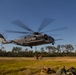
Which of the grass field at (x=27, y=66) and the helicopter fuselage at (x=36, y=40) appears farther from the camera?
the helicopter fuselage at (x=36, y=40)

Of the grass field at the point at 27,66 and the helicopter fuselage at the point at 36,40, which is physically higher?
the helicopter fuselage at the point at 36,40

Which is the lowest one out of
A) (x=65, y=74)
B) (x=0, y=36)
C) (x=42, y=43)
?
(x=65, y=74)

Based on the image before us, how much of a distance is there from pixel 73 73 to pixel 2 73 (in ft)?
38.6

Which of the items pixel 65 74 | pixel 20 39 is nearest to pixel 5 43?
pixel 20 39

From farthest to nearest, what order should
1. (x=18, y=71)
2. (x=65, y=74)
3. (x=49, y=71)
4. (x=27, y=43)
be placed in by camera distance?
1. (x=27, y=43)
2. (x=18, y=71)
3. (x=49, y=71)
4. (x=65, y=74)

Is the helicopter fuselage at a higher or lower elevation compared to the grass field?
higher

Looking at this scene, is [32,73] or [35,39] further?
[35,39]

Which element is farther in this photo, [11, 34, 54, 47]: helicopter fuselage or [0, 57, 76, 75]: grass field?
[11, 34, 54, 47]: helicopter fuselage

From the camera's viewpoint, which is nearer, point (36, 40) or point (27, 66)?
point (36, 40)

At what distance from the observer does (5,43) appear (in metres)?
52.5

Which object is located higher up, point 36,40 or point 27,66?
point 36,40

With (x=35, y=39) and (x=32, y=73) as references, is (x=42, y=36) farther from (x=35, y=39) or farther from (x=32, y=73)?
(x=32, y=73)

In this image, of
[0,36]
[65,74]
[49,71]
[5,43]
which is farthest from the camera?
[0,36]

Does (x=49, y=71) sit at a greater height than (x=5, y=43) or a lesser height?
lesser
